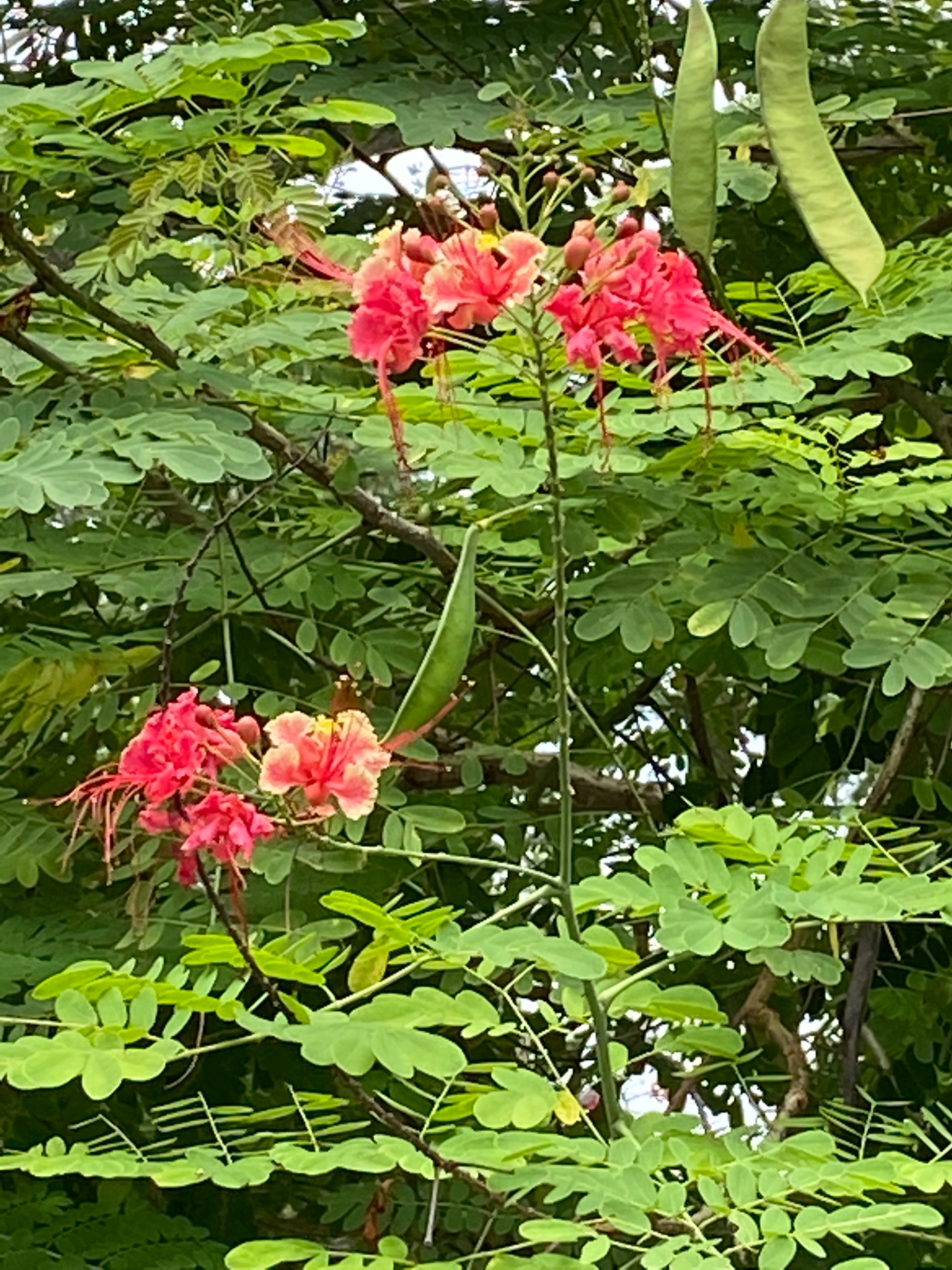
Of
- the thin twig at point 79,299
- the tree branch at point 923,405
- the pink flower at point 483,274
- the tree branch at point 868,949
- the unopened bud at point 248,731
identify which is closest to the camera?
the pink flower at point 483,274

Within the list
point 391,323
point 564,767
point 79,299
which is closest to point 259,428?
point 79,299

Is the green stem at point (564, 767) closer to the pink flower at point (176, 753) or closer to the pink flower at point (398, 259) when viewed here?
the pink flower at point (398, 259)

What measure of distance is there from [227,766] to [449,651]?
160mm

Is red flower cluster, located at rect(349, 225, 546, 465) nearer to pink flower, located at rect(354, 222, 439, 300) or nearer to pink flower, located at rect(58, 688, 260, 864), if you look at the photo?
pink flower, located at rect(354, 222, 439, 300)

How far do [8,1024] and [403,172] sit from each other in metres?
1.56

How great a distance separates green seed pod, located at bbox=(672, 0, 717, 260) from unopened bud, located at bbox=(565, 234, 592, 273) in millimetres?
139

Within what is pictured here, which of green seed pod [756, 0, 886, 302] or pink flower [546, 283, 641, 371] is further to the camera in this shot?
green seed pod [756, 0, 886, 302]

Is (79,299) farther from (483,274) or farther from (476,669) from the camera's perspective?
(476,669)

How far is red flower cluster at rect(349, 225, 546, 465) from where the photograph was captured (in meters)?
0.87

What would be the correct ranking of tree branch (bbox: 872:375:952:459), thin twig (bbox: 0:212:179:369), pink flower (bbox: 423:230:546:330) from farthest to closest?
tree branch (bbox: 872:375:952:459) < thin twig (bbox: 0:212:179:369) < pink flower (bbox: 423:230:546:330)

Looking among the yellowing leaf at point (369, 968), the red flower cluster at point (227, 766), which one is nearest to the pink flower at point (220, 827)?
the red flower cluster at point (227, 766)

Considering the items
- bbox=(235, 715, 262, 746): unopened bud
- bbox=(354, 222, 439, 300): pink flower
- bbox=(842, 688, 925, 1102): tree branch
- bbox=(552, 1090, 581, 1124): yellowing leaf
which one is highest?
bbox=(354, 222, 439, 300): pink flower

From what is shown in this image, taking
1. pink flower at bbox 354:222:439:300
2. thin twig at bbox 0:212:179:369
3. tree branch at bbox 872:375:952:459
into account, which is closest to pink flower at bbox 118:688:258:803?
pink flower at bbox 354:222:439:300

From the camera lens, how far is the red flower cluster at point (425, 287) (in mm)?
875
